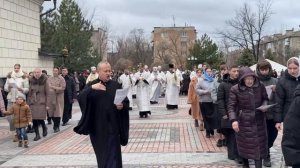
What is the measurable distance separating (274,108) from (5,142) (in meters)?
7.10

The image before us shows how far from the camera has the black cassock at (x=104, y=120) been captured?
6316 millimetres

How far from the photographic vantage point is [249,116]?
7715mm

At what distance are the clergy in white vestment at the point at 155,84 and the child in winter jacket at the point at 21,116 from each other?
1100 centimetres

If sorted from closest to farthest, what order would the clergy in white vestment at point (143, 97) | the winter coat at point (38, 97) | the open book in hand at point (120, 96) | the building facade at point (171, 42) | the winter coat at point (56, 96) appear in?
the open book in hand at point (120, 96) → the winter coat at point (38, 97) → the winter coat at point (56, 96) → the clergy in white vestment at point (143, 97) → the building facade at point (171, 42)

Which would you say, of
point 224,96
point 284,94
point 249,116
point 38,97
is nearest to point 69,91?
point 38,97

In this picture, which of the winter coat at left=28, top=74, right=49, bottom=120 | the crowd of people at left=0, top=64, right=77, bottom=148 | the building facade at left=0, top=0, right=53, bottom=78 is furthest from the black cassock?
the building facade at left=0, top=0, right=53, bottom=78

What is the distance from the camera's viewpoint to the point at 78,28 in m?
35.1

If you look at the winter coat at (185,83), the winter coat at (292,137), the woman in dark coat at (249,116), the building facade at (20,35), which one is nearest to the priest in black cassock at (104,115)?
the woman in dark coat at (249,116)

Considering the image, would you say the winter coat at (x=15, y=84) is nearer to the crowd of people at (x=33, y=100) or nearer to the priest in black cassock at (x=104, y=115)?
the crowd of people at (x=33, y=100)

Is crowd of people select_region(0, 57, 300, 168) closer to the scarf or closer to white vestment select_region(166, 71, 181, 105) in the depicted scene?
the scarf

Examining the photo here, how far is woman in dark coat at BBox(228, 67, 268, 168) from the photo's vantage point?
25.3 feet

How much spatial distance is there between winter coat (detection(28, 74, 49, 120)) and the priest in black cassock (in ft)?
20.4

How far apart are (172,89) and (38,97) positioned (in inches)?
368

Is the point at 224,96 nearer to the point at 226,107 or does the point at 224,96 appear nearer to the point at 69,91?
the point at 226,107
